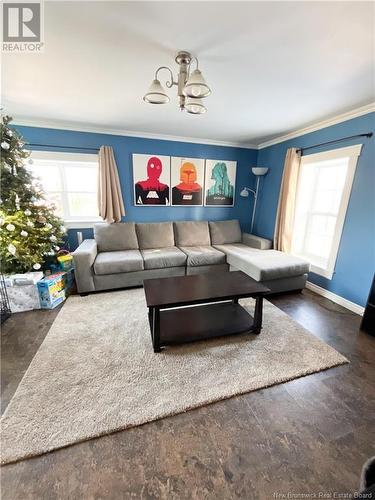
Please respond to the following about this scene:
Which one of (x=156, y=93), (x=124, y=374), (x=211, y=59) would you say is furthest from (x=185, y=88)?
(x=124, y=374)

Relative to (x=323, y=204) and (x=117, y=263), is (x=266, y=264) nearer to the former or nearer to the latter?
(x=323, y=204)

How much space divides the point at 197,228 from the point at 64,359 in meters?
2.69

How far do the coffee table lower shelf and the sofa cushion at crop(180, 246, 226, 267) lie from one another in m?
0.98

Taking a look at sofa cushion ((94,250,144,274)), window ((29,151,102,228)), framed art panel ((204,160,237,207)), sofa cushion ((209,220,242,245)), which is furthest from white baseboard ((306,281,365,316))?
window ((29,151,102,228))

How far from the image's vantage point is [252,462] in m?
1.08

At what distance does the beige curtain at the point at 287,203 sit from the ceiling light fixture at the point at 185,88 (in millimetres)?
2133

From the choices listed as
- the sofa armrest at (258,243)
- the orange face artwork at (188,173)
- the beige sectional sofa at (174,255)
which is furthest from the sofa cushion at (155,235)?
the sofa armrest at (258,243)

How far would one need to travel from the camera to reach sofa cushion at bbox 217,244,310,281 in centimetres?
264

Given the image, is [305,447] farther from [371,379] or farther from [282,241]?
[282,241]

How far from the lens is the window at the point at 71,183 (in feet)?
10.5

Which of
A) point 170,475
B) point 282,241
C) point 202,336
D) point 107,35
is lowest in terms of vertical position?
point 170,475

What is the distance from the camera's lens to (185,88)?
4.55 feet

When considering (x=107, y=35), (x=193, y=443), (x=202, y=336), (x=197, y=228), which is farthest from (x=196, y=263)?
(x=107, y=35)

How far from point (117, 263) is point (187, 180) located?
1978 millimetres
